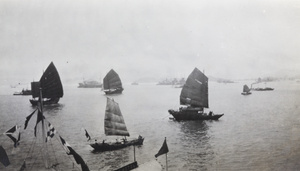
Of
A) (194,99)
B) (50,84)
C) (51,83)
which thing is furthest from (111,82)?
(194,99)

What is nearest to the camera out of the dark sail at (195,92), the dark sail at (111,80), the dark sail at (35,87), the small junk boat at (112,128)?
the small junk boat at (112,128)

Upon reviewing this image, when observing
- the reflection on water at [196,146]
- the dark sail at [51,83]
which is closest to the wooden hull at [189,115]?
the reflection on water at [196,146]

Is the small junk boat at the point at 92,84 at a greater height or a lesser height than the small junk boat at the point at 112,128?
greater

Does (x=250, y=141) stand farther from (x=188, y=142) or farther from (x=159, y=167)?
(x=159, y=167)

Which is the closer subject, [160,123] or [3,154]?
[3,154]

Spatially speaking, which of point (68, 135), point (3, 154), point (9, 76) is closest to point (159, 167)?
point (3, 154)

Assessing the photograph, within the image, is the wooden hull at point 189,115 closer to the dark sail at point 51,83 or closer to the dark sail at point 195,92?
the dark sail at point 195,92

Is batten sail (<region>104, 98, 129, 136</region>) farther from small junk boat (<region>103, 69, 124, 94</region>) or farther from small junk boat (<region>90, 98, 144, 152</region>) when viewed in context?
small junk boat (<region>103, 69, 124, 94</region>)

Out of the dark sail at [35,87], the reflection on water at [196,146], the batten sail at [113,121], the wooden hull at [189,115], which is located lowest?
the reflection on water at [196,146]

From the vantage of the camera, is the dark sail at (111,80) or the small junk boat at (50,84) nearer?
the small junk boat at (50,84)
